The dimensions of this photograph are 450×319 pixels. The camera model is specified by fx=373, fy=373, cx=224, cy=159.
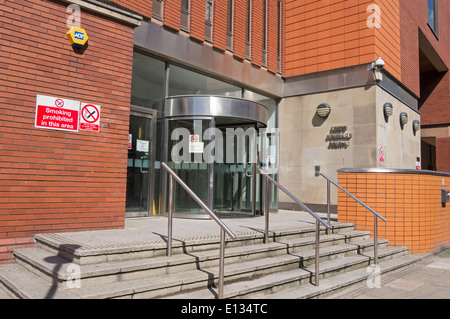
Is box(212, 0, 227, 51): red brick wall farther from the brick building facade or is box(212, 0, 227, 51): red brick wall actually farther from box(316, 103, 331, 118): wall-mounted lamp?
box(316, 103, 331, 118): wall-mounted lamp

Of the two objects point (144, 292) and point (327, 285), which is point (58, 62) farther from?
point (327, 285)

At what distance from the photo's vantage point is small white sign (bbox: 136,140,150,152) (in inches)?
312

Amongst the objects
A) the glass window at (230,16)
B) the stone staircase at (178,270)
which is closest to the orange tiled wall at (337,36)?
the glass window at (230,16)

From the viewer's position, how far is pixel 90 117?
5.54 metres

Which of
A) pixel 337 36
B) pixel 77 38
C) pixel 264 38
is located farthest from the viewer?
pixel 264 38

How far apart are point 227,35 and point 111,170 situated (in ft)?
20.1

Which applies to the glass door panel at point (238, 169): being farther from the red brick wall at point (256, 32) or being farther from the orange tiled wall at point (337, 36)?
the orange tiled wall at point (337, 36)

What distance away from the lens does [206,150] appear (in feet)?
26.2

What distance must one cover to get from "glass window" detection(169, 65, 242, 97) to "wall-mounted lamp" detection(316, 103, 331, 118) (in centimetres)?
286

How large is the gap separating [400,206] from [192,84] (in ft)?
18.0

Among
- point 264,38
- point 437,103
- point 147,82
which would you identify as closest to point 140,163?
point 147,82

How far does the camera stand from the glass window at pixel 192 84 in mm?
8852

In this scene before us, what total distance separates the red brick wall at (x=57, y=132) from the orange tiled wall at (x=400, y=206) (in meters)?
4.83

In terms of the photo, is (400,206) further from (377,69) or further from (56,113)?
(56,113)
